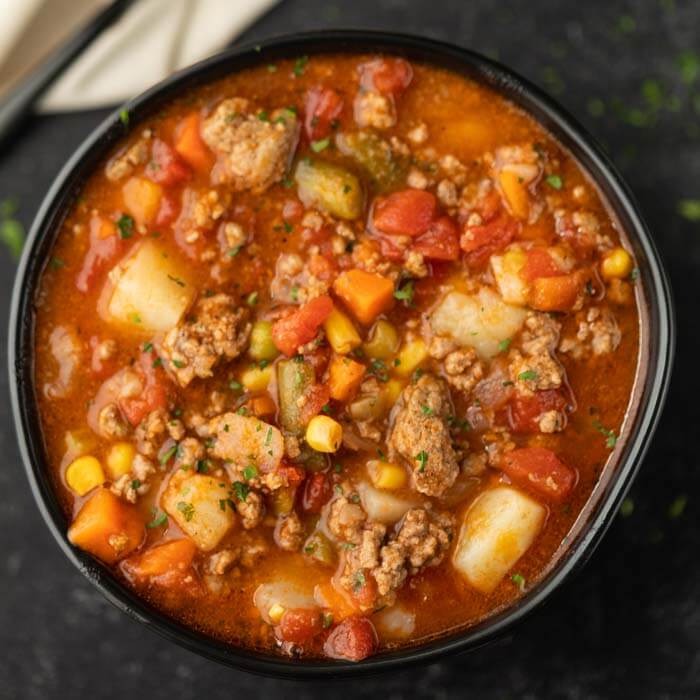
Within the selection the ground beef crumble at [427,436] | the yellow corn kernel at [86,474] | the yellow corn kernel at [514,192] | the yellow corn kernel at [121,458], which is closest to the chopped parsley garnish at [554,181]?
the yellow corn kernel at [514,192]

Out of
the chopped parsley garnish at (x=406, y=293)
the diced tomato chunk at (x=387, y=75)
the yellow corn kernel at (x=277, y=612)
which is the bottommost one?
the yellow corn kernel at (x=277, y=612)

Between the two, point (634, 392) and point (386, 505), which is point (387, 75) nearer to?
point (634, 392)

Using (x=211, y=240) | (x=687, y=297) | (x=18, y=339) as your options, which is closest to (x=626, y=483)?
(x=687, y=297)

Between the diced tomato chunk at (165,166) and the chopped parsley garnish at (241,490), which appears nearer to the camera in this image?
the chopped parsley garnish at (241,490)

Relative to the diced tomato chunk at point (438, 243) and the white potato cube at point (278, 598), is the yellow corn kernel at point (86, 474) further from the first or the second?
the diced tomato chunk at point (438, 243)

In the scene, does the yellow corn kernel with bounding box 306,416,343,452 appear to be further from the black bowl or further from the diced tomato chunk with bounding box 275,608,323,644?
the black bowl

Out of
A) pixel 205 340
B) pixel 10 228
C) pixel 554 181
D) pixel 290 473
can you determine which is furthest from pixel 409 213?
pixel 10 228

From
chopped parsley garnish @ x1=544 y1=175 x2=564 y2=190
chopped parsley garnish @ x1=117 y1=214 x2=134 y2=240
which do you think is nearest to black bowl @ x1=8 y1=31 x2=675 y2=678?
chopped parsley garnish @ x1=544 y1=175 x2=564 y2=190
